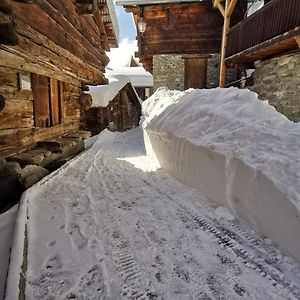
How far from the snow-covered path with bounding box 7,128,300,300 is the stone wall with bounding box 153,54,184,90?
1069 centimetres

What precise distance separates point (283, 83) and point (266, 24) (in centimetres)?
176

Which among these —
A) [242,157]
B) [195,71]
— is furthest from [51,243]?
[195,71]

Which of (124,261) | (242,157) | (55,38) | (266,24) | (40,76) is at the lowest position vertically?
(124,261)

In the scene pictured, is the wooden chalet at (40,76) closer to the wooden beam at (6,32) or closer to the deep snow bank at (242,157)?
the wooden beam at (6,32)

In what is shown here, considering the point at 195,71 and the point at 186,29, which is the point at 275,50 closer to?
the point at 195,71

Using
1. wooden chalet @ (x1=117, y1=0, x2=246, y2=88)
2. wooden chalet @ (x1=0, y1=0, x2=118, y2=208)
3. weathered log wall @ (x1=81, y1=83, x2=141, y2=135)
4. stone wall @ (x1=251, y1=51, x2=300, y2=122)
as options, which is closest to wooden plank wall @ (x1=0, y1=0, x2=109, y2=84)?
wooden chalet @ (x1=0, y1=0, x2=118, y2=208)

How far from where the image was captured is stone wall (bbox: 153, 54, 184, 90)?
13.2 m

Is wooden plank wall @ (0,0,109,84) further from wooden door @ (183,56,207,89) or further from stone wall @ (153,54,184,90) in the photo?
wooden door @ (183,56,207,89)

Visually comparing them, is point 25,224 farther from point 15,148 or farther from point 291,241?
point 291,241

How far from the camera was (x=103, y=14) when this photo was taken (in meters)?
8.34

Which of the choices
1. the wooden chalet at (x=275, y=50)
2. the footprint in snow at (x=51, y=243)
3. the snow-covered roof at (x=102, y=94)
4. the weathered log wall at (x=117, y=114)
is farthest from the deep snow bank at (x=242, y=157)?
the snow-covered roof at (x=102, y=94)

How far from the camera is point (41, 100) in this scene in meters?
4.95

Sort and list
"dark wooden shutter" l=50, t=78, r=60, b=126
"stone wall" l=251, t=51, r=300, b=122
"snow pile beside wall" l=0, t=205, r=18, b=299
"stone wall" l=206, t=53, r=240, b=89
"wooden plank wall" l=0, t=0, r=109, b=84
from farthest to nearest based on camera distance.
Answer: "stone wall" l=206, t=53, r=240, b=89 < "stone wall" l=251, t=51, r=300, b=122 < "dark wooden shutter" l=50, t=78, r=60, b=126 < "wooden plank wall" l=0, t=0, r=109, b=84 < "snow pile beside wall" l=0, t=205, r=18, b=299

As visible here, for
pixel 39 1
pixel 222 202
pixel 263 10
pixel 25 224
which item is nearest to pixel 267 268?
pixel 222 202
